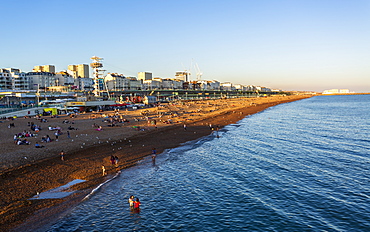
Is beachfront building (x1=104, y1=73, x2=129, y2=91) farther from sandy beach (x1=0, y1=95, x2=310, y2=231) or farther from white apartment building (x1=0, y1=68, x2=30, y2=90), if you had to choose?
sandy beach (x1=0, y1=95, x2=310, y2=231)

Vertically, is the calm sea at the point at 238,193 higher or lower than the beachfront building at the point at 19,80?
lower

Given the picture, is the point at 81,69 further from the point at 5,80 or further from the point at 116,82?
the point at 5,80

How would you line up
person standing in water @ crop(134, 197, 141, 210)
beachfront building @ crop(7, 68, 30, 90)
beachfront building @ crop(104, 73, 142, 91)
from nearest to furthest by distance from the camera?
person standing in water @ crop(134, 197, 141, 210)
beachfront building @ crop(7, 68, 30, 90)
beachfront building @ crop(104, 73, 142, 91)

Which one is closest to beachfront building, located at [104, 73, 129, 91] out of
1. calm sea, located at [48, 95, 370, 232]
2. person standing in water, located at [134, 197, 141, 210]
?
calm sea, located at [48, 95, 370, 232]

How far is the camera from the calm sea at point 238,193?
14125 mm

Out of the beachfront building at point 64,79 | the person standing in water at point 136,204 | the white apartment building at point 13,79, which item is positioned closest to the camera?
the person standing in water at point 136,204

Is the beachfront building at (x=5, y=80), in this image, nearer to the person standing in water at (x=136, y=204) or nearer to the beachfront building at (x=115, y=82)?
the beachfront building at (x=115, y=82)

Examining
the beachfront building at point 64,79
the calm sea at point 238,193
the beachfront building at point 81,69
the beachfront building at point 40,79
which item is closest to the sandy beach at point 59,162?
the calm sea at point 238,193

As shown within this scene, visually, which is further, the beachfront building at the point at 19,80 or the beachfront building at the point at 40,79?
the beachfront building at the point at 40,79

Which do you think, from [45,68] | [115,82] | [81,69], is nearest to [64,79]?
[45,68]

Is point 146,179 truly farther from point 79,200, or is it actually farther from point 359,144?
point 359,144

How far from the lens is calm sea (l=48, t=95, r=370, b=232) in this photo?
46.3 ft

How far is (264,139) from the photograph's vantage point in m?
37.8

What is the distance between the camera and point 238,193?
18.2 m
